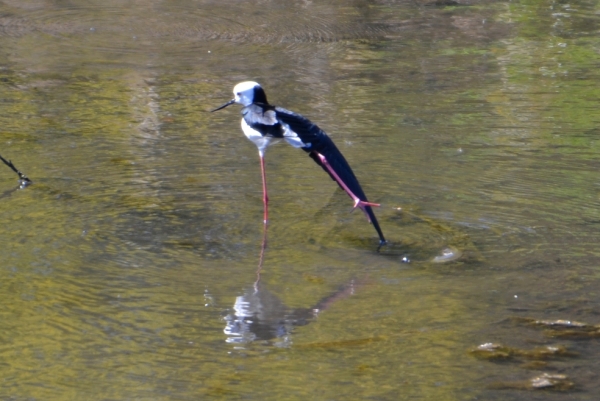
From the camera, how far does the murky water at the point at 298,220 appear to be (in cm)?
335

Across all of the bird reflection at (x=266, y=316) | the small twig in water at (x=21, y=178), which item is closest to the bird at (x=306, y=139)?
the bird reflection at (x=266, y=316)

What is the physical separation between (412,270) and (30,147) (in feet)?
8.97

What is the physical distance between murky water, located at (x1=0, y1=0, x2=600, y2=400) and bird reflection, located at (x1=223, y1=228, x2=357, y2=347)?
0.01 metres

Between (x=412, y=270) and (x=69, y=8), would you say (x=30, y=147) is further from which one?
(x=69, y=8)

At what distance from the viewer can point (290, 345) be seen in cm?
349

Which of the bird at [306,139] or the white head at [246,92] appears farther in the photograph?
the white head at [246,92]

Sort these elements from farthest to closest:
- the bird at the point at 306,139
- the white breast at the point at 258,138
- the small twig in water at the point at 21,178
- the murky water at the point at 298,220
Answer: the small twig in water at the point at 21,178 → the white breast at the point at 258,138 → the bird at the point at 306,139 → the murky water at the point at 298,220

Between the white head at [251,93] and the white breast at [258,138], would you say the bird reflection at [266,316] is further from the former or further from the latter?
the white head at [251,93]

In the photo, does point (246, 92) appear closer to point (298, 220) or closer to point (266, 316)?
point (298, 220)

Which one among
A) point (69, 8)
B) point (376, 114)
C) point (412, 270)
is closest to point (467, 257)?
point (412, 270)

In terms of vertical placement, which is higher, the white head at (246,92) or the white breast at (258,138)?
the white head at (246,92)

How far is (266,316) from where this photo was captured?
3.75 metres

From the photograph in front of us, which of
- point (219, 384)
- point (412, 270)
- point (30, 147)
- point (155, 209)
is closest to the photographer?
point (219, 384)

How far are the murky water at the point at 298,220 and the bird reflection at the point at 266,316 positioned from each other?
0.01 m
